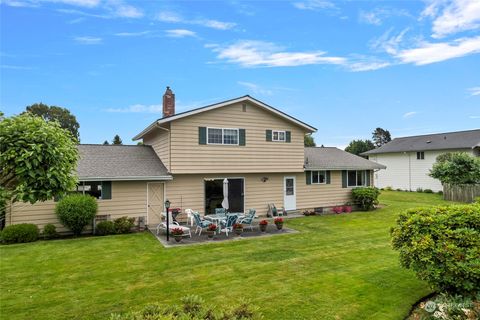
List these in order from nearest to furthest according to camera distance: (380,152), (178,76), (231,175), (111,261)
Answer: (111,261) < (231,175) < (178,76) < (380,152)

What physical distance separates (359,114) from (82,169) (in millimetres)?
25191

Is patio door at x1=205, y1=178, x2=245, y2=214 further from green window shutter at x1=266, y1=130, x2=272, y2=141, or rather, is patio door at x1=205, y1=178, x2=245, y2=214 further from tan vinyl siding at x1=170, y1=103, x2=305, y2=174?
green window shutter at x1=266, y1=130, x2=272, y2=141

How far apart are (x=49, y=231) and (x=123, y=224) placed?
9.27 feet

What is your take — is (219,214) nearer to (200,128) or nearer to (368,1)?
(200,128)

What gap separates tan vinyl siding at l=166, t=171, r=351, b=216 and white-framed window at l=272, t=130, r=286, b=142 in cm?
215

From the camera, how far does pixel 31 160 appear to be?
4.19 metres

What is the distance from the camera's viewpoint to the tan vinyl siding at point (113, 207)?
39.2 feet

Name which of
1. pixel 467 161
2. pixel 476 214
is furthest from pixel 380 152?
pixel 476 214

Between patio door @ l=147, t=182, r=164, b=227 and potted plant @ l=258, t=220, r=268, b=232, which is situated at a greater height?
patio door @ l=147, t=182, r=164, b=227

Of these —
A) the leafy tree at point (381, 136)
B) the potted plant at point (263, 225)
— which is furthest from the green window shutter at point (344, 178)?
the leafy tree at point (381, 136)

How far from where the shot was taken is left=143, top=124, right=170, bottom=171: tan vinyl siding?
14742 millimetres

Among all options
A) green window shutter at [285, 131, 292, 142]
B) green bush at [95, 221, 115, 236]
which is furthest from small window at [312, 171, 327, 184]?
green bush at [95, 221, 115, 236]

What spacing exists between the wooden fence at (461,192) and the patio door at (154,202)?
22.3 meters

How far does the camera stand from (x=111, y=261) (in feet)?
29.3
